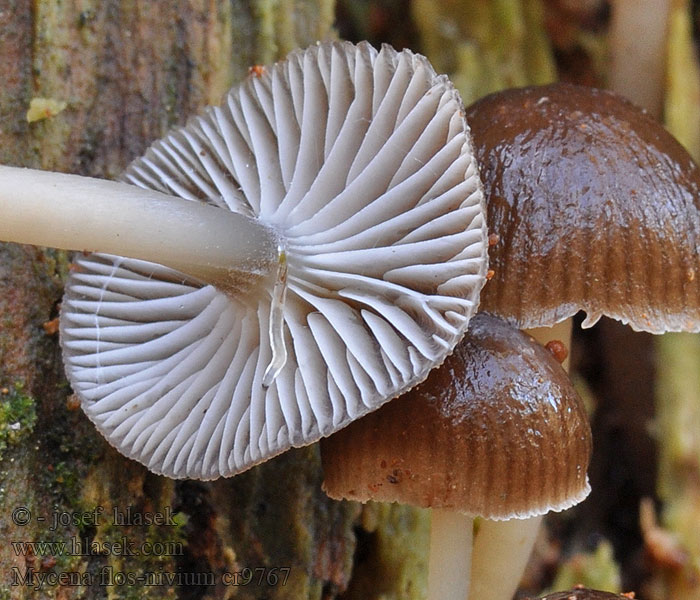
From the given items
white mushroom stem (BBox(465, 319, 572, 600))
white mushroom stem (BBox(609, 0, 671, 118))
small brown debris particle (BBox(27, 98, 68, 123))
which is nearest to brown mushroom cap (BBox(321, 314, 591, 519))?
white mushroom stem (BBox(465, 319, 572, 600))

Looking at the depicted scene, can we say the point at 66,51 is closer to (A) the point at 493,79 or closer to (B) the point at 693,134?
(A) the point at 493,79

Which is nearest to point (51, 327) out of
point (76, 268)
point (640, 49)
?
point (76, 268)

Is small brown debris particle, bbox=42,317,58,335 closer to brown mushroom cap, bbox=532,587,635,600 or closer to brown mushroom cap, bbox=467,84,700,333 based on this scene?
brown mushroom cap, bbox=467,84,700,333

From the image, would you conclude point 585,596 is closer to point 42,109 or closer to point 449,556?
point 449,556

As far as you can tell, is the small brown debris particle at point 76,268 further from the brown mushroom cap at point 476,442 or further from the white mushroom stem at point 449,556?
the white mushroom stem at point 449,556

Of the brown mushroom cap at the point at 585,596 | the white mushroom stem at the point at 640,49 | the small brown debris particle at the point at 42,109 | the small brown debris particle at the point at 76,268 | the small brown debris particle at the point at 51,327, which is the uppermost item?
the white mushroom stem at the point at 640,49

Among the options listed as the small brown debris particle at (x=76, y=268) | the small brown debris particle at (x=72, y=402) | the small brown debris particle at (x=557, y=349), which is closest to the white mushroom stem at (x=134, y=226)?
the small brown debris particle at (x=76, y=268)
